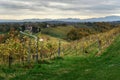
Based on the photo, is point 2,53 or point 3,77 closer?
point 3,77

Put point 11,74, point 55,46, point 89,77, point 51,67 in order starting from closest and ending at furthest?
point 89,77
point 11,74
point 51,67
point 55,46

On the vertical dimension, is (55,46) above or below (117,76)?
below

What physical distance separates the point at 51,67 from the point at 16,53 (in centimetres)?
1124

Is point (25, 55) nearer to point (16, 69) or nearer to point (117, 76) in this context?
point (16, 69)

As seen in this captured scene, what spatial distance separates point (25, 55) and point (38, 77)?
17.2 metres

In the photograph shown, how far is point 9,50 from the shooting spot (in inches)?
1459

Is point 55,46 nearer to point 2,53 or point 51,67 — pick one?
point 2,53

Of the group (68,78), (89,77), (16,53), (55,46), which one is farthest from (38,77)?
(55,46)

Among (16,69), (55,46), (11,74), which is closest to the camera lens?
(11,74)

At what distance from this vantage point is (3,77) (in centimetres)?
2053

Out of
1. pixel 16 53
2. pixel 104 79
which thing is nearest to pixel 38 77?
pixel 104 79

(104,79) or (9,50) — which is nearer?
(104,79)

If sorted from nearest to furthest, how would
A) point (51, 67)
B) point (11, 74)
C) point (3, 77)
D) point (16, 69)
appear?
point (3, 77) → point (11, 74) → point (16, 69) → point (51, 67)

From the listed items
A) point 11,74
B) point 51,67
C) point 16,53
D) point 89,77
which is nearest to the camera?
point 89,77
